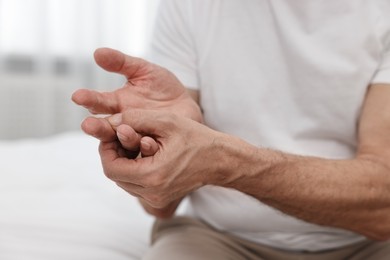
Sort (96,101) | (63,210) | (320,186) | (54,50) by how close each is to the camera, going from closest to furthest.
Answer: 1. (96,101)
2. (320,186)
3. (63,210)
4. (54,50)

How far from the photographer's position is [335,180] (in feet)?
3.25

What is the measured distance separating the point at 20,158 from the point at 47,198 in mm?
367

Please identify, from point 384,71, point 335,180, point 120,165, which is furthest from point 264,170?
point 384,71

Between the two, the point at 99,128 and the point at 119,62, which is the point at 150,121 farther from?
the point at 119,62

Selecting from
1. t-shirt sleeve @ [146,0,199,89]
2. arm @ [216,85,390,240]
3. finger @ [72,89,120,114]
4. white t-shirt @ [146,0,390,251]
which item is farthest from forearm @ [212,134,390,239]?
t-shirt sleeve @ [146,0,199,89]

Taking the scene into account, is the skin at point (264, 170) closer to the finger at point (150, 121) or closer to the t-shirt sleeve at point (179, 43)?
the finger at point (150, 121)

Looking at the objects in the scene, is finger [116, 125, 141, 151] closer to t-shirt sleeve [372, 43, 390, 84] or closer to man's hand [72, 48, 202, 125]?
man's hand [72, 48, 202, 125]

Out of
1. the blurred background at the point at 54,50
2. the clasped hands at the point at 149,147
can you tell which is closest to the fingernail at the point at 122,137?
the clasped hands at the point at 149,147

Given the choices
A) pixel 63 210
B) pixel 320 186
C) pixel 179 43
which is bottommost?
pixel 63 210

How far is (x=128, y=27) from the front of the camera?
2.79 meters

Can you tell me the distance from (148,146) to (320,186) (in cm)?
36

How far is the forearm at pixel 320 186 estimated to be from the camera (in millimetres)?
909

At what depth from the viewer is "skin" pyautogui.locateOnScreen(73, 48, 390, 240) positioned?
30.5 inches

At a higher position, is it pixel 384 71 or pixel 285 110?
pixel 384 71
